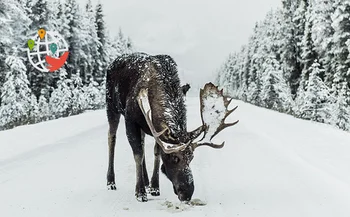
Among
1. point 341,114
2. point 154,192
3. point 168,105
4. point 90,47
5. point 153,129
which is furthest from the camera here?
point 90,47

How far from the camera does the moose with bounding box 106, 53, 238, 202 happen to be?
4.91m

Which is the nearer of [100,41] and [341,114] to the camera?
[341,114]

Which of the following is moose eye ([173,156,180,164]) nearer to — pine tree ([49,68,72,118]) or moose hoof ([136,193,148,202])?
moose hoof ([136,193,148,202])

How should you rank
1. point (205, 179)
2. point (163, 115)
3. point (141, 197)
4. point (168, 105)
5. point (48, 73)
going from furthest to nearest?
point (48, 73) < point (205, 179) < point (141, 197) < point (168, 105) < point (163, 115)

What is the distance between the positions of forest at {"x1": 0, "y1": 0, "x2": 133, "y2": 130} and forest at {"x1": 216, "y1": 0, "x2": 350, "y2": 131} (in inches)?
639

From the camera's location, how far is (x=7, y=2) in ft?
67.4

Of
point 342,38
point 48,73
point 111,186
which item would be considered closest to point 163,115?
point 111,186

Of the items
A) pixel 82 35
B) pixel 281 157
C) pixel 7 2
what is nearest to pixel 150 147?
pixel 281 157

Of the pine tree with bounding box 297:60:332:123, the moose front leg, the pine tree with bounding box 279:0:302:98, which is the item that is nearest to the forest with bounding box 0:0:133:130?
the moose front leg

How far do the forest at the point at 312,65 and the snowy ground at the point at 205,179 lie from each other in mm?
12149

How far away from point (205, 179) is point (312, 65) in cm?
1810

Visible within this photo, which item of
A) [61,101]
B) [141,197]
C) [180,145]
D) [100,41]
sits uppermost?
[100,41]

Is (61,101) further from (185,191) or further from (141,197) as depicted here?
(185,191)

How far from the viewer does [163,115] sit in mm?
5238
